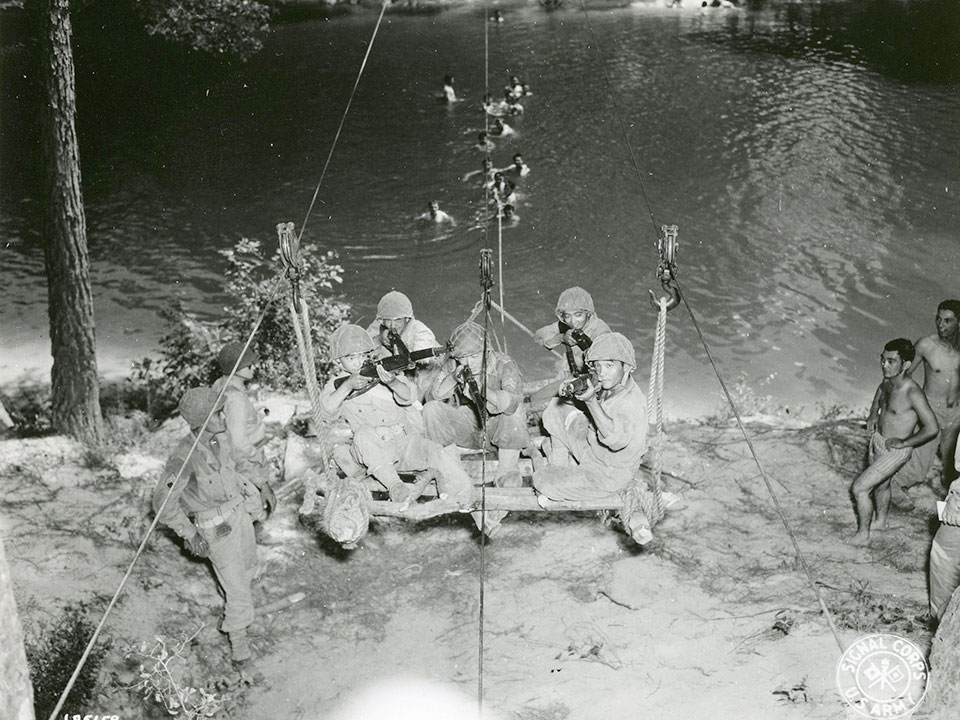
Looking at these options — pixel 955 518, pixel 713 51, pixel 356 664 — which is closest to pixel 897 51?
pixel 713 51

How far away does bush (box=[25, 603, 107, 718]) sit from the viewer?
4473 mm

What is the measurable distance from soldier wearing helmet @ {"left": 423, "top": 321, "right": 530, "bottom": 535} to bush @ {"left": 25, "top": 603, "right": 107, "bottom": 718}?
2.57 metres

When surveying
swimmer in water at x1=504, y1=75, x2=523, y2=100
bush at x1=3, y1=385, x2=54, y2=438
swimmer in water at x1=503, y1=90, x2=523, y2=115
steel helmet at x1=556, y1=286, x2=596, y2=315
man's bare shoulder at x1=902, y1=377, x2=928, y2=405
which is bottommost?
bush at x1=3, y1=385, x2=54, y2=438

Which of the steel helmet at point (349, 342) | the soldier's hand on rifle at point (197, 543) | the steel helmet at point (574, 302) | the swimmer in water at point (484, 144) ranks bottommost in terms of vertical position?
the soldier's hand on rifle at point (197, 543)

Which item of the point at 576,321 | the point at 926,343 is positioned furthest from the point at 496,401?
the point at 926,343

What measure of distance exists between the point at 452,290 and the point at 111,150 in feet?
32.9

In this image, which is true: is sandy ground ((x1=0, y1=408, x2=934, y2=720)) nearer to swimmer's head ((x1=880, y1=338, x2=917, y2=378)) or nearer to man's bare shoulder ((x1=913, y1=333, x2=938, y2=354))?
man's bare shoulder ((x1=913, y1=333, x2=938, y2=354))

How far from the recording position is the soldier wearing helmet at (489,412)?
193 inches

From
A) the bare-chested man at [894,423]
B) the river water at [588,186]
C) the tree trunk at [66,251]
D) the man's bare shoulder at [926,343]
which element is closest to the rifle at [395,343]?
the bare-chested man at [894,423]

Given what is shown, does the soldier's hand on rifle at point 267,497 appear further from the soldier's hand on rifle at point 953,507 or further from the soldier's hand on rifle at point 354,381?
the soldier's hand on rifle at point 953,507

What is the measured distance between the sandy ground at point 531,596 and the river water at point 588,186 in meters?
4.98

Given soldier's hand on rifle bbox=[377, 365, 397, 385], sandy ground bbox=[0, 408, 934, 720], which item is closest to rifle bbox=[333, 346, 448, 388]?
soldier's hand on rifle bbox=[377, 365, 397, 385]

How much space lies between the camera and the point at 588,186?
55.9ft

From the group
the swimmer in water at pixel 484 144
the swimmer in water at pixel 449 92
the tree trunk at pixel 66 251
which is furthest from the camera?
the swimmer in water at pixel 449 92
